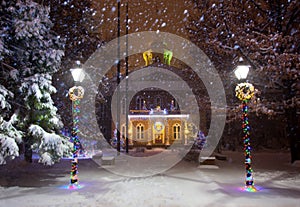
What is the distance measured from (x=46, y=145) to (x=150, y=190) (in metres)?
4.02

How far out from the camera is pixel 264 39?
47.5 feet

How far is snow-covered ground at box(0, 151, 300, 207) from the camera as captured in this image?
7.74 metres

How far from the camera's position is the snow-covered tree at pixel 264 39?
46.2ft

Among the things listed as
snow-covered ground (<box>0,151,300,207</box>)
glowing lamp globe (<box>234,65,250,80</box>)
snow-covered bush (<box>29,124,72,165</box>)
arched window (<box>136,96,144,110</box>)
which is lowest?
snow-covered ground (<box>0,151,300,207</box>)

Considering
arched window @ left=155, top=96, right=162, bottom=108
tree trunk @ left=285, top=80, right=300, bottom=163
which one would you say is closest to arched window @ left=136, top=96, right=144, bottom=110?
arched window @ left=155, top=96, right=162, bottom=108

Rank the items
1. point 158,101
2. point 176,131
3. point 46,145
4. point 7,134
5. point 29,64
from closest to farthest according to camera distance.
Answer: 1. point 7,134
2. point 46,145
3. point 29,64
4. point 176,131
5. point 158,101

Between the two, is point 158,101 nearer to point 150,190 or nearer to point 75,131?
point 75,131

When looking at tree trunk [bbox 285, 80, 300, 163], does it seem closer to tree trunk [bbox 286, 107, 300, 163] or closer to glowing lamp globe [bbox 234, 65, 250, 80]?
tree trunk [bbox 286, 107, 300, 163]

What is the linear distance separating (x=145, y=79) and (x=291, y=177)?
2478 cm

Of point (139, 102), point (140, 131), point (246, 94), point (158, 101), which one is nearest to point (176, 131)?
point (158, 101)

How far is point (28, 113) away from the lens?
399 inches

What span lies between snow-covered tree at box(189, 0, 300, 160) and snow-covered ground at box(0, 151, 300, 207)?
479 cm

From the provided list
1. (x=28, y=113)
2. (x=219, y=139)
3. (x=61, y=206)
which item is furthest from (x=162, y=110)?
(x=61, y=206)

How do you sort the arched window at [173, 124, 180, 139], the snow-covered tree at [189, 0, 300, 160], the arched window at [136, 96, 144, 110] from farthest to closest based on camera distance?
the arched window at [136, 96, 144, 110] < the arched window at [173, 124, 180, 139] < the snow-covered tree at [189, 0, 300, 160]
